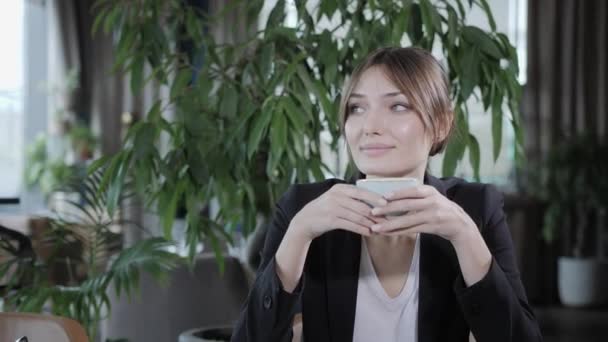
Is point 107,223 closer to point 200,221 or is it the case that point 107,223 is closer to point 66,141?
point 200,221

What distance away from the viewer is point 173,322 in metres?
2.88

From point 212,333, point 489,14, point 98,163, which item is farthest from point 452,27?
point 212,333

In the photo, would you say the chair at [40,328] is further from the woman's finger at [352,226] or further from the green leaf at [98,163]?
the green leaf at [98,163]

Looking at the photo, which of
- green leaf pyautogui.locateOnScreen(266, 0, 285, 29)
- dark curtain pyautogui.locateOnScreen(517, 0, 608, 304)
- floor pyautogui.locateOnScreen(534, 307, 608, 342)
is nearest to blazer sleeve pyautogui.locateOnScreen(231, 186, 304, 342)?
green leaf pyautogui.locateOnScreen(266, 0, 285, 29)

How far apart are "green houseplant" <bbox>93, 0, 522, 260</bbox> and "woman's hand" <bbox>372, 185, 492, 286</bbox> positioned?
2.41 ft

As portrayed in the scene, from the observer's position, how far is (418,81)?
1.48m

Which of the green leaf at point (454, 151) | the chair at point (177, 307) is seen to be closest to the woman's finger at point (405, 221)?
the green leaf at point (454, 151)

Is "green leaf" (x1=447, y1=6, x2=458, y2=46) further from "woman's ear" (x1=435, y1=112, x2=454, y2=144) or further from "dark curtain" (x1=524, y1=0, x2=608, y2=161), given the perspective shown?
"dark curtain" (x1=524, y1=0, x2=608, y2=161)

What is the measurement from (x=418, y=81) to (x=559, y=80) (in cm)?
638

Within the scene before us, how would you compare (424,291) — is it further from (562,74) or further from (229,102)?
(562,74)

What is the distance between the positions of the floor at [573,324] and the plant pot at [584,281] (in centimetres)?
14

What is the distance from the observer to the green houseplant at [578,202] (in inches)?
276

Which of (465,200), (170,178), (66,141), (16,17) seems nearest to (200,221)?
(170,178)

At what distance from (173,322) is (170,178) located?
0.87 meters
